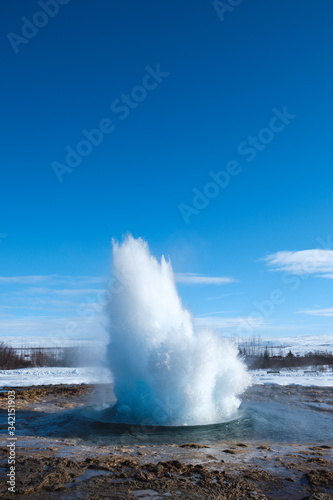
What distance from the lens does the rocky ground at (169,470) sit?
690 cm

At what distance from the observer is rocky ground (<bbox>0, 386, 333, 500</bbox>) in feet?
22.6

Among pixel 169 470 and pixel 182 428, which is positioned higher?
pixel 169 470

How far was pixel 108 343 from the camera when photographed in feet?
53.0

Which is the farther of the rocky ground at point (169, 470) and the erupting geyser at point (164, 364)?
the erupting geyser at point (164, 364)

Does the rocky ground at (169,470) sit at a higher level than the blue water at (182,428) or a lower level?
higher

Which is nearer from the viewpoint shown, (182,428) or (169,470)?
(169,470)

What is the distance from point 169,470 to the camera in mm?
8234

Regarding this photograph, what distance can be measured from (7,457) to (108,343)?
7.37 m

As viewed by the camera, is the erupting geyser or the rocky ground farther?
the erupting geyser

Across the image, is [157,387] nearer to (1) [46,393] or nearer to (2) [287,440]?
(2) [287,440]

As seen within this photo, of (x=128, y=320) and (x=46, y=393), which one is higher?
(x=128, y=320)

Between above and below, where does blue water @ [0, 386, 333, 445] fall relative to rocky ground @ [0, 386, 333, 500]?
below

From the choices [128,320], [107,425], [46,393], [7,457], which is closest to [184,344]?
[128,320]

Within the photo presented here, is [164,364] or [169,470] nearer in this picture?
[169,470]
